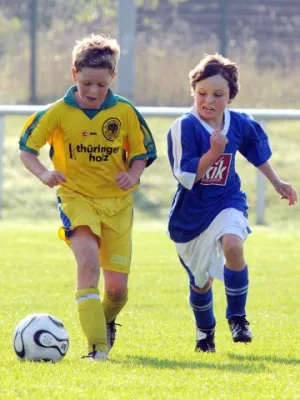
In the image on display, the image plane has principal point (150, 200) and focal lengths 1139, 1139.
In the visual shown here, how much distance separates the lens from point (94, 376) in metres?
5.23

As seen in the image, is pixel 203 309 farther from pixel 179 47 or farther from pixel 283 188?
pixel 179 47

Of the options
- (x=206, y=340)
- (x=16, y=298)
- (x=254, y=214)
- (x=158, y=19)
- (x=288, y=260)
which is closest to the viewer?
(x=206, y=340)

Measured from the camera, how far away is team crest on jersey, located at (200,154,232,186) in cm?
636

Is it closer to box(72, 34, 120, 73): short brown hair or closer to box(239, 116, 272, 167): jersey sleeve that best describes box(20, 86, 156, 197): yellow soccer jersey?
box(72, 34, 120, 73): short brown hair

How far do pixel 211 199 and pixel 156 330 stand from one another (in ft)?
4.16

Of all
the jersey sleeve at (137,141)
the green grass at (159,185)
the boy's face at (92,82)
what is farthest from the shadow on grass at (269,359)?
the green grass at (159,185)

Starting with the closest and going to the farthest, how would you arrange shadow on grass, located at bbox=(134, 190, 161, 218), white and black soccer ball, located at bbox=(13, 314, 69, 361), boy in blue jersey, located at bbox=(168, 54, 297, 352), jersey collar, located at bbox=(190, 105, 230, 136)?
1. white and black soccer ball, located at bbox=(13, 314, 69, 361)
2. boy in blue jersey, located at bbox=(168, 54, 297, 352)
3. jersey collar, located at bbox=(190, 105, 230, 136)
4. shadow on grass, located at bbox=(134, 190, 161, 218)

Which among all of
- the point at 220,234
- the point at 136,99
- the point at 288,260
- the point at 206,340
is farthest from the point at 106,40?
the point at 136,99

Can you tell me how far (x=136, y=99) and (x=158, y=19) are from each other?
2233 millimetres

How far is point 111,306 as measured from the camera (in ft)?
21.5

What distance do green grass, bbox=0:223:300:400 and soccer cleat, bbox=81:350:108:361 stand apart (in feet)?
0.21

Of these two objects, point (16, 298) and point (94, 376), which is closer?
point (94, 376)

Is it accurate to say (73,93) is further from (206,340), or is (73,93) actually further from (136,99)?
(136,99)

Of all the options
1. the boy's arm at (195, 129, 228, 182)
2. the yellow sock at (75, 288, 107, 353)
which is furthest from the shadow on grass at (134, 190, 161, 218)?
the yellow sock at (75, 288, 107, 353)
